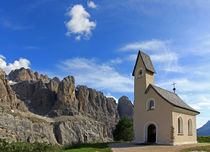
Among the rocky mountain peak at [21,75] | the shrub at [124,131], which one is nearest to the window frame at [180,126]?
the shrub at [124,131]

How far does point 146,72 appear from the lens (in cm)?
2644

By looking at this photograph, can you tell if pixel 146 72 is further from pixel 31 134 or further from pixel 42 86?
pixel 42 86

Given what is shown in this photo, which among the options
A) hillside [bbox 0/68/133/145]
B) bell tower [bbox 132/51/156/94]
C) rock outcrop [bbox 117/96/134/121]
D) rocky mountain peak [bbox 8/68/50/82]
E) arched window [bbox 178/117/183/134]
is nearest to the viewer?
arched window [bbox 178/117/183/134]

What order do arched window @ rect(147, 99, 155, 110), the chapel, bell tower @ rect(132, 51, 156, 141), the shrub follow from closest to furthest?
the chapel
arched window @ rect(147, 99, 155, 110)
bell tower @ rect(132, 51, 156, 141)
the shrub

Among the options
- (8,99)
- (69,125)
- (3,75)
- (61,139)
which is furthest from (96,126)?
(3,75)

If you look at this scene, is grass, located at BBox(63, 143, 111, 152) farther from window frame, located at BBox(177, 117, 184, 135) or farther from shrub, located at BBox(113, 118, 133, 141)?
shrub, located at BBox(113, 118, 133, 141)

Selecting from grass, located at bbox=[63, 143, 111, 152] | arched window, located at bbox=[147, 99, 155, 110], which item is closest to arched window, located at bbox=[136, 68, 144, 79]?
arched window, located at bbox=[147, 99, 155, 110]

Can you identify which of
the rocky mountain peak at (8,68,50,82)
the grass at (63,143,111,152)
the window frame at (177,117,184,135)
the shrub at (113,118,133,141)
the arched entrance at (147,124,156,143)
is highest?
the rocky mountain peak at (8,68,50,82)

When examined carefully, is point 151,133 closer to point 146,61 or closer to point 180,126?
point 180,126

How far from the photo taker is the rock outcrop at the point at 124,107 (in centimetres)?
17125

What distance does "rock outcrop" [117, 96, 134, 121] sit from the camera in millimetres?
171250

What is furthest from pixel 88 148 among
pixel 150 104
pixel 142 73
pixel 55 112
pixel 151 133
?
pixel 55 112

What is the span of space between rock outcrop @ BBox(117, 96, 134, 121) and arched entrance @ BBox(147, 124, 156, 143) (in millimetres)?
146750

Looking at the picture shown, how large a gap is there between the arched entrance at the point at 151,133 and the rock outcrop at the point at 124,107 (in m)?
147
